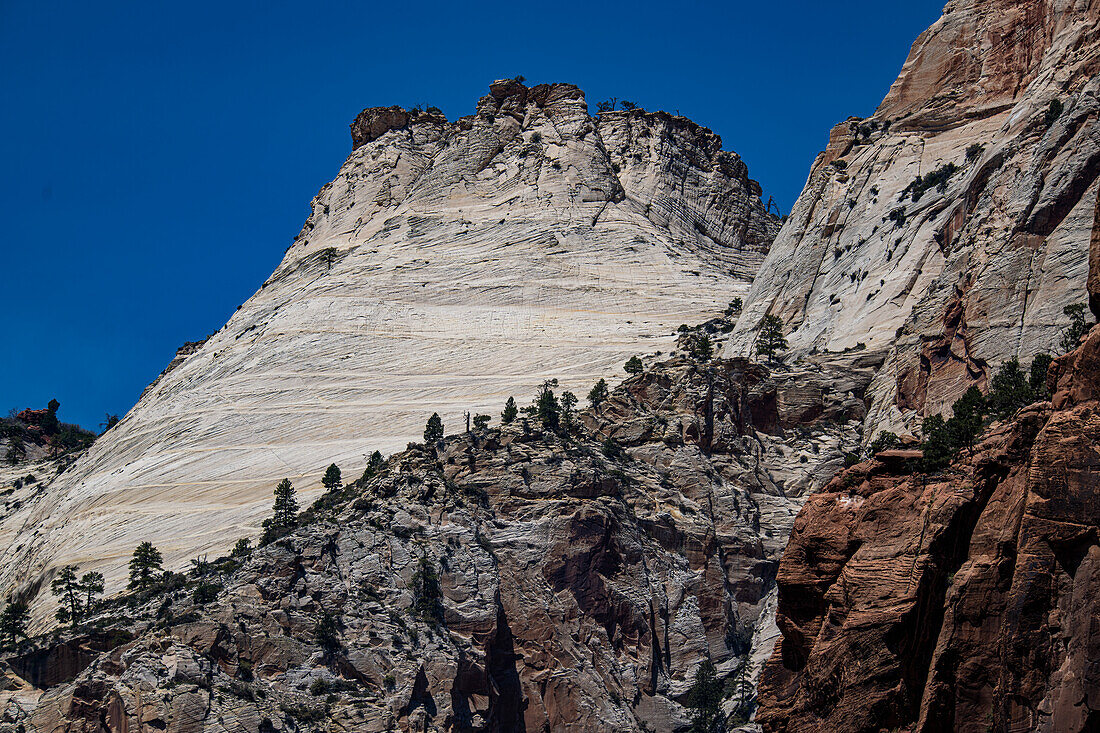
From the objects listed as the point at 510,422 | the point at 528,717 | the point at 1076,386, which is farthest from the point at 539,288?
the point at 1076,386

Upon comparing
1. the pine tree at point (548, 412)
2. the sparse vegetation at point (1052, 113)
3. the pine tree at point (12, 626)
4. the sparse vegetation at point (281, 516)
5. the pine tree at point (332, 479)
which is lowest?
the pine tree at point (12, 626)

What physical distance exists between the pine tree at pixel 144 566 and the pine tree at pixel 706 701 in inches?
1218

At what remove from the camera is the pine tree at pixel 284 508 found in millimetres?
87919

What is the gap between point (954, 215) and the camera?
96.2 metres

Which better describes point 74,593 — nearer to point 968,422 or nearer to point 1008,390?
point 1008,390

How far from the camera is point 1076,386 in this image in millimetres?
36156

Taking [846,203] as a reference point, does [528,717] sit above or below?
below

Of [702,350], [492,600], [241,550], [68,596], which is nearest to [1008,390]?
[492,600]

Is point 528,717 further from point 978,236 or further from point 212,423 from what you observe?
point 212,423

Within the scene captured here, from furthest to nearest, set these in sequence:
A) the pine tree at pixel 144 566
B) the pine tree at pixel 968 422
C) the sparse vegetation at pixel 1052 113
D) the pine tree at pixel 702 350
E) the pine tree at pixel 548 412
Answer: the pine tree at pixel 702 350, the pine tree at pixel 548 412, the sparse vegetation at pixel 1052 113, the pine tree at pixel 144 566, the pine tree at pixel 968 422

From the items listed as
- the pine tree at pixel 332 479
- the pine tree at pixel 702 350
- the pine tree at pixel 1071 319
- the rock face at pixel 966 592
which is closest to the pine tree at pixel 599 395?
the pine tree at pixel 702 350

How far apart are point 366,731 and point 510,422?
27.9 metres

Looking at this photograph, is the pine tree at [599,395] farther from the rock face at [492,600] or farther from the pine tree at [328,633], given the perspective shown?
the pine tree at [328,633]

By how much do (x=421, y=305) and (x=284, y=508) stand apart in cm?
5077
